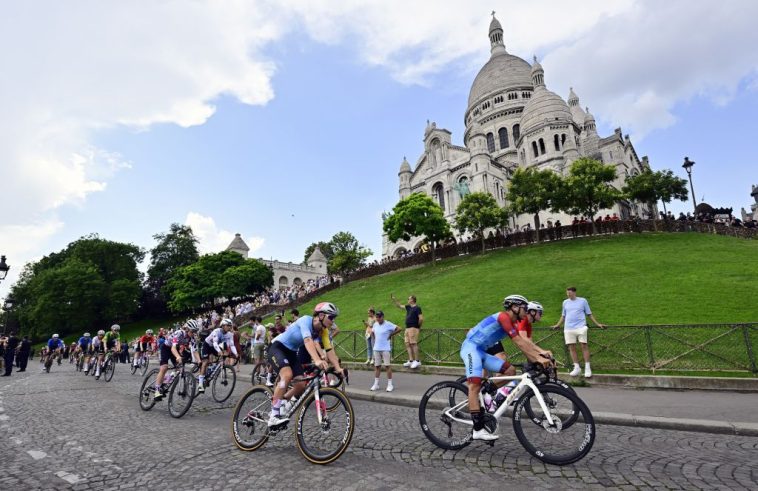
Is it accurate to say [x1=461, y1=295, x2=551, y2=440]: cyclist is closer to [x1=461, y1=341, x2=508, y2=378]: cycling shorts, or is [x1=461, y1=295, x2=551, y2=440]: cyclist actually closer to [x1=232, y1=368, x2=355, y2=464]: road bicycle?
[x1=461, y1=341, x2=508, y2=378]: cycling shorts

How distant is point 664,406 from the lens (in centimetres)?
674

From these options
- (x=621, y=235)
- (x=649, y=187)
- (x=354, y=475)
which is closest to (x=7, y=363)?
(x=354, y=475)

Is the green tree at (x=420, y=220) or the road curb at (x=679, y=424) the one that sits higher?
the green tree at (x=420, y=220)

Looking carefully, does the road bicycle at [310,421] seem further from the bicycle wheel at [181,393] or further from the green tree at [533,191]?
the green tree at [533,191]

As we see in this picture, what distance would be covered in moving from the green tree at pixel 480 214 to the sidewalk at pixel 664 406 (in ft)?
96.5

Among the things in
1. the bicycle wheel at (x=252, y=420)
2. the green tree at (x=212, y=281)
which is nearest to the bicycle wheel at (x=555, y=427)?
the bicycle wheel at (x=252, y=420)

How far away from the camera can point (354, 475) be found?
412 cm

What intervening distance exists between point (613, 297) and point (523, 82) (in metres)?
73.2

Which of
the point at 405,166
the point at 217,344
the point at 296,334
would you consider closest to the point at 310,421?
the point at 296,334

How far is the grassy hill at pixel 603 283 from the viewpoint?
13.9 meters

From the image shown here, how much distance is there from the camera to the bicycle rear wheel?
5.00 metres

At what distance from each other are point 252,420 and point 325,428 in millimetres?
1152

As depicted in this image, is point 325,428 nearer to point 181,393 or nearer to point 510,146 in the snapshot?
point 181,393

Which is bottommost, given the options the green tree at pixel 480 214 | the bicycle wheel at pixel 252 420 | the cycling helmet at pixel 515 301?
the bicycle wheel at pixel 252 420
